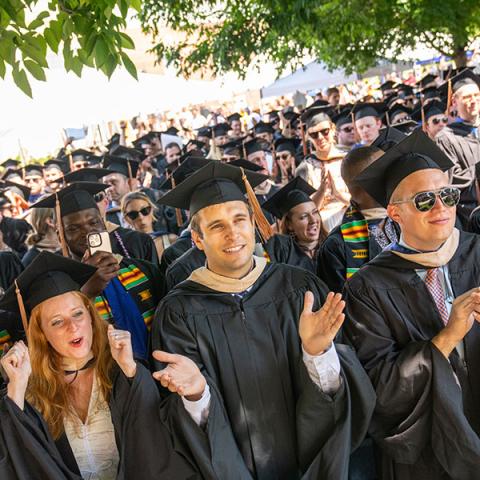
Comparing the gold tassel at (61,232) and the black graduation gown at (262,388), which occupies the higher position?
the gold tassel at (61,232)

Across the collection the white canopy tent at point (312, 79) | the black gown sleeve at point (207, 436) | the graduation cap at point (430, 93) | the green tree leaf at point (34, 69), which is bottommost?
the black gown sleeve at point (207, 436)

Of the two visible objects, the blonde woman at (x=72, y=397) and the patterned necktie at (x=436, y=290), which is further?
the patterned necktie at (x=436, y=290)

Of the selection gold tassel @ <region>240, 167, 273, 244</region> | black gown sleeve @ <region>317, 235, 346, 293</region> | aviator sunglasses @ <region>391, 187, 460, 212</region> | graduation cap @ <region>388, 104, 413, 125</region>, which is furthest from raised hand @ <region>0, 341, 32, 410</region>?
graduation cap @ <region>388, 104, 413, 125</region>

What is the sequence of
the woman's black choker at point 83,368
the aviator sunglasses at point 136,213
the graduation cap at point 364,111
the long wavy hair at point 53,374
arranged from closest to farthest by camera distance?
the long wavy hair at point 53,374 → the woman's black choker at point 83,368 → the aviator sunglasses at point 136,213 → the graduation cap at point 364,111

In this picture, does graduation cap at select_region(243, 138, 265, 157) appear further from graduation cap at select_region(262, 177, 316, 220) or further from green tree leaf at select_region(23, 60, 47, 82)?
green tree leaf at select_region(23, 60, 47, 82)

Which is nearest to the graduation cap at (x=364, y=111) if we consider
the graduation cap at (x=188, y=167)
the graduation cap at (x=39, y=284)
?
the graduation cap at (x=188, y=167)

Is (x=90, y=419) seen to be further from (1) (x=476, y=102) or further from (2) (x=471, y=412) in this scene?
(1) (x=476, y=102)

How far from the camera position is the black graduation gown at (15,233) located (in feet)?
24.7

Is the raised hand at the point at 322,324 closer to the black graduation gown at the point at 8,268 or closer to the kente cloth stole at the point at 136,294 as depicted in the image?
the kente cloth stole at the point at 136,294

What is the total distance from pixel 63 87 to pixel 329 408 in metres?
13.9

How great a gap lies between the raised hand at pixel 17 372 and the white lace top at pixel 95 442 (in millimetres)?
330

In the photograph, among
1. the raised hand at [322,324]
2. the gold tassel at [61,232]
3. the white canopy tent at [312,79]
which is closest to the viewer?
the raised hand at [322,324]

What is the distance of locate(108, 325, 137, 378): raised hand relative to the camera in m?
3.04

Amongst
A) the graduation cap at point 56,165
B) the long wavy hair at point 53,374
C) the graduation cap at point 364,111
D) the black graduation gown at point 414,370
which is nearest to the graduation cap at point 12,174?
the graduation cap at point 56,165
